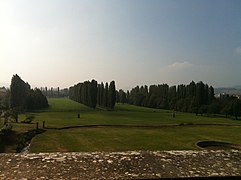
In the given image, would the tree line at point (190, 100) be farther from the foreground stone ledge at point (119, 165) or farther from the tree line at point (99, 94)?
the foreground stone ledge at point (119, 165)

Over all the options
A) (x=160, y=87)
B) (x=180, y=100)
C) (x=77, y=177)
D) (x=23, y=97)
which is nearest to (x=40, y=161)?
(x=77, y=177)

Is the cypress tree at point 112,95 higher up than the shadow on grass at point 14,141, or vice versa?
the cypress tree at point 112,95

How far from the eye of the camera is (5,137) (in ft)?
121

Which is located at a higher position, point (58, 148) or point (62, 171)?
point (62, 171)

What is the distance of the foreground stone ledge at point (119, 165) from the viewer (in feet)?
12.8

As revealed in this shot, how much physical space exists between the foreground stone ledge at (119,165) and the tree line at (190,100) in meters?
91.3

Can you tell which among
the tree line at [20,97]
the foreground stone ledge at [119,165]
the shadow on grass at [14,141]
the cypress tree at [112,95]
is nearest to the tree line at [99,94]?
the cypress tree at [112,95]

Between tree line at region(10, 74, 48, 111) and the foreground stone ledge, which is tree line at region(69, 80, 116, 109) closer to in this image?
tree line at region(10, 74, 48, 111)

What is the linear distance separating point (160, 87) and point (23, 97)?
76123mm

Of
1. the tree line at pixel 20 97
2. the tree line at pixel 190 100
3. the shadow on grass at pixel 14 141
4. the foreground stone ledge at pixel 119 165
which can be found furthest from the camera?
the tree line at pixel 190 100

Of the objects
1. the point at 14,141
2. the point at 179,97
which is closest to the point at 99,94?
the point at 179,97

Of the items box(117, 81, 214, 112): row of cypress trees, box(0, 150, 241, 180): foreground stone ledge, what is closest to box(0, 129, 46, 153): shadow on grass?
box(0, 150, 241, 180): foreground stone ledge

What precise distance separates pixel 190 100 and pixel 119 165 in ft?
359

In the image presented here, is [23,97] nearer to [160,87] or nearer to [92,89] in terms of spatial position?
[92,89]
